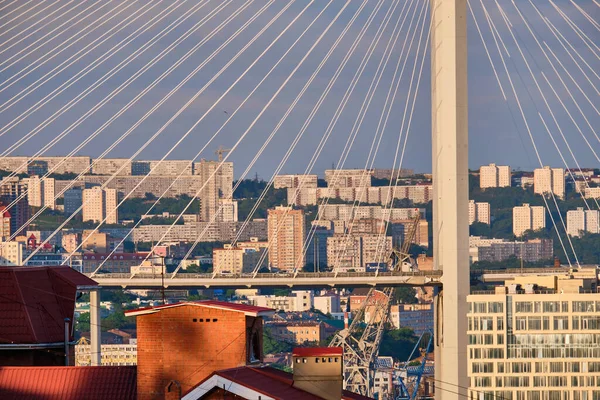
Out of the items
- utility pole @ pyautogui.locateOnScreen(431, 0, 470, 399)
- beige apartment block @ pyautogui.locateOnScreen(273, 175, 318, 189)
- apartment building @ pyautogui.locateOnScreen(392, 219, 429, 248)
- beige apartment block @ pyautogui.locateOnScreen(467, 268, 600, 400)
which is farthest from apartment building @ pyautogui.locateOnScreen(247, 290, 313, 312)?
utility pole @ pyautogui.locateOnScreen(431, 0, 470, 399)

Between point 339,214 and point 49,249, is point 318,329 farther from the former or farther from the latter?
point 339,214

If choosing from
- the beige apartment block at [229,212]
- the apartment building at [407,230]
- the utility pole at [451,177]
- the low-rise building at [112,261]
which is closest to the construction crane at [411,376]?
the apartment building at [407,230]

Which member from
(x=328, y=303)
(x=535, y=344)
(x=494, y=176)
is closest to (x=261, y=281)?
(x=535, y=344)

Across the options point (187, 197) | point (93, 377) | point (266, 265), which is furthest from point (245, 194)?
point (93, 377)

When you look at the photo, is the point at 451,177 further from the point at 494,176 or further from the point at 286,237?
the point at 494,176

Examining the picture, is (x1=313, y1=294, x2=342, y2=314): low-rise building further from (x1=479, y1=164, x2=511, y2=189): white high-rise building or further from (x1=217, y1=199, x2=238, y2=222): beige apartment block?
(x1=217, y1=199, x2=238, y2=222): beige apartment block
